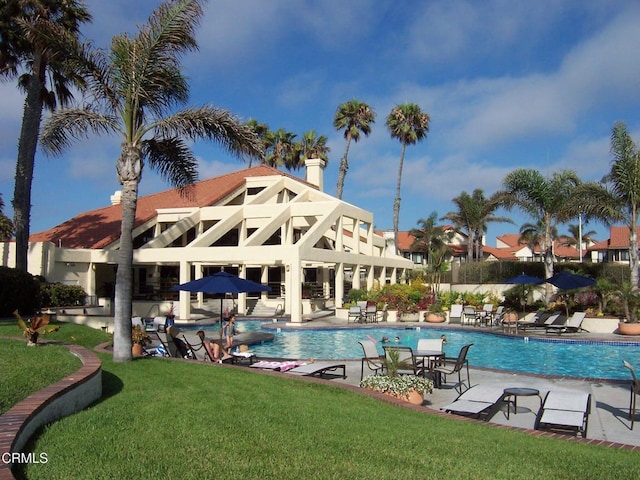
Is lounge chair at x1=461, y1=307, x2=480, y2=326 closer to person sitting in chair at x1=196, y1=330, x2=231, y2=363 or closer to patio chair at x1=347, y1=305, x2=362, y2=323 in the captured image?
patio chair at x1=347, y1=305, x2=362, y2=323

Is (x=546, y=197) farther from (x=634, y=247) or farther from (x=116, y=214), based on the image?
(x=116, y=214)

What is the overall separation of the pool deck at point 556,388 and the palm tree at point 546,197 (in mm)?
14858

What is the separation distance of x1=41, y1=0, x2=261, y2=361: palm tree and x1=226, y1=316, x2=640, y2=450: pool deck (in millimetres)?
4992

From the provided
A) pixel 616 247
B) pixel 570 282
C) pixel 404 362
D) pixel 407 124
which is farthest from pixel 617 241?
pixel 404 362

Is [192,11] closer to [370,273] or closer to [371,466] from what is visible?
[371,466]

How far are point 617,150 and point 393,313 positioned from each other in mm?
12121

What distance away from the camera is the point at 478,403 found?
8.38 m

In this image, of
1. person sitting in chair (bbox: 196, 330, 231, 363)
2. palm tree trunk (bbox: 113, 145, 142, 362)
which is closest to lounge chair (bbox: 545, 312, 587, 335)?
person sitting in chair (bbox: 196, 330, 231, 363)

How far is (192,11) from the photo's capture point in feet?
37.6

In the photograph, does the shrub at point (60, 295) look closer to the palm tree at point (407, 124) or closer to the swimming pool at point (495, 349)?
the swimming pool at point (495, 349)

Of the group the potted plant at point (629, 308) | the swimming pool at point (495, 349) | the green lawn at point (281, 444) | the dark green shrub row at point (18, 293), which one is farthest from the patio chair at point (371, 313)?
the green lawn at point (281, 444)

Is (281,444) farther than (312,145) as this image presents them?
No

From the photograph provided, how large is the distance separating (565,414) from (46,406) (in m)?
6.29

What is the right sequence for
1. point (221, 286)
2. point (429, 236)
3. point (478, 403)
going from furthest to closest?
point (429, 236)
point (221, 286)
point (478, 403)
